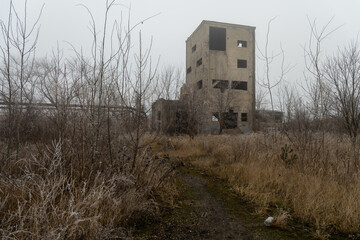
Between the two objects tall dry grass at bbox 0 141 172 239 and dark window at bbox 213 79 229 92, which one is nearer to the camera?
tall dry grass at bbox 0 141 172 239

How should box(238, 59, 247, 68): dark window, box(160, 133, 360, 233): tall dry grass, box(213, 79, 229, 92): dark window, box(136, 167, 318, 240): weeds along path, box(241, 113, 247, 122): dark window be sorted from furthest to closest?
box(238, 59, 247, 68): dark window < box(241, 113, 247, 122): dark window < box(213, 79, 229, 92): dark window < box(160, 133, 360, 233): tall dry grass < box(136, 167, 318, 240): weeds along path

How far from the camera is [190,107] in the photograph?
1009 cm

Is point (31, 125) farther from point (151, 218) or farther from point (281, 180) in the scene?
point (281, 180)

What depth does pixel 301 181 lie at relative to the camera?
10.7 feet

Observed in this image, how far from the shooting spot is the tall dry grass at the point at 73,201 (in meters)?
1.62

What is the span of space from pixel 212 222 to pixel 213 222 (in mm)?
13

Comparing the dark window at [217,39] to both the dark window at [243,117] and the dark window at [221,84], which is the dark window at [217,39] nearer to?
the dark window at [221,84]

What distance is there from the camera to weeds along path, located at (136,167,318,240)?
6.73 ft

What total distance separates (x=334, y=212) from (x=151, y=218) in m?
2.35

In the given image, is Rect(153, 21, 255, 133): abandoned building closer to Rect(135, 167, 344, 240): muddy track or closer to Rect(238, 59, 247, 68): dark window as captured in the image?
Rect(238, 59, 247, 68): dark window

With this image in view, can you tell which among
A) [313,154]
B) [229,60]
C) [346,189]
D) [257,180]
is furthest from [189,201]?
[229,60]

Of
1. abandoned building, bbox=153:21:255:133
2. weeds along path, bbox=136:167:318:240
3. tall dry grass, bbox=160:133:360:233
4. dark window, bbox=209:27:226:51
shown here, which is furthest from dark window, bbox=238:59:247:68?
weeds along path, bbox=136:167:318:240

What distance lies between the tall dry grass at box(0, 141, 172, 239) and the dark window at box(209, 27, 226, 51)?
64.2ft

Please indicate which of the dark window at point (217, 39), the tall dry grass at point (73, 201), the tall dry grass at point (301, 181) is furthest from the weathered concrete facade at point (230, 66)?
the tall dry grass at point (73, 201)
